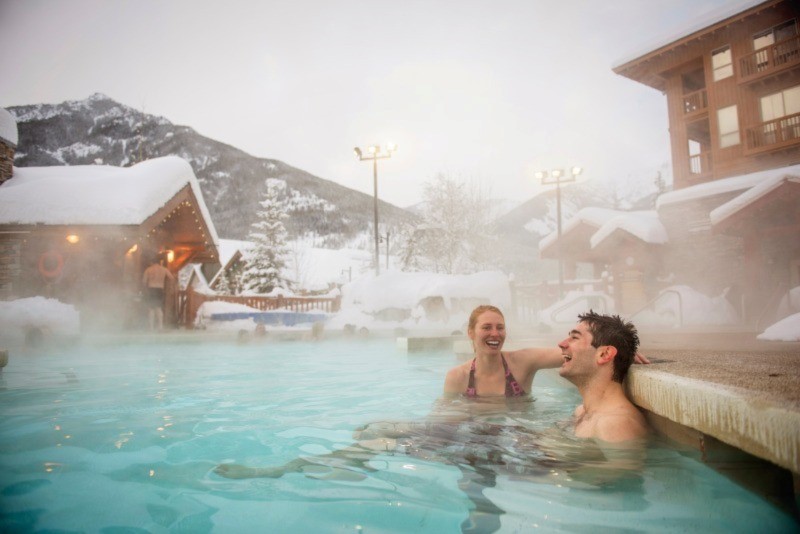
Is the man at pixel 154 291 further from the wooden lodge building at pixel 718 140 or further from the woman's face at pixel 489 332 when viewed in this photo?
the wooden lodge building at pixel 718 140

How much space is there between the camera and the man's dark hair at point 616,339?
106 inches

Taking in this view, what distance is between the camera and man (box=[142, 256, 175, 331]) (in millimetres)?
12266

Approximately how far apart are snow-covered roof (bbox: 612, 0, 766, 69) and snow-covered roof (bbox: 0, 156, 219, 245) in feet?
56.8

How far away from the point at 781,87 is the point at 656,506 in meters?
18.6

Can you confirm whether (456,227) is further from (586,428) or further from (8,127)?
(586,428)

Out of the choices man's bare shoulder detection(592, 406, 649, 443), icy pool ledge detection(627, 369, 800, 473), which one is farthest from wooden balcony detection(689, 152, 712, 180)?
icy pool ledge detection(627, 369, 800, 473)

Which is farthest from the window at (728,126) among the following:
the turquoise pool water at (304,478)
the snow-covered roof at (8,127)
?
the snow-covered roof at (8,127)

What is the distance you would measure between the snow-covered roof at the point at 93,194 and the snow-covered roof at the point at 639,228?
1446 cm

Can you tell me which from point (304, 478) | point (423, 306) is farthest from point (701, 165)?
point (304, 478)

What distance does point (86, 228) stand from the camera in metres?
11.5

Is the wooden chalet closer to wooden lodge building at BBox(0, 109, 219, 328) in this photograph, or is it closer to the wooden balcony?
the wooden balcony

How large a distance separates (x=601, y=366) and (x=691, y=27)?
18.6m

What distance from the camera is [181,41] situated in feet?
35.6

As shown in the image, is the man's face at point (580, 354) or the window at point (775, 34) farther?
the window at point (775, 34)
